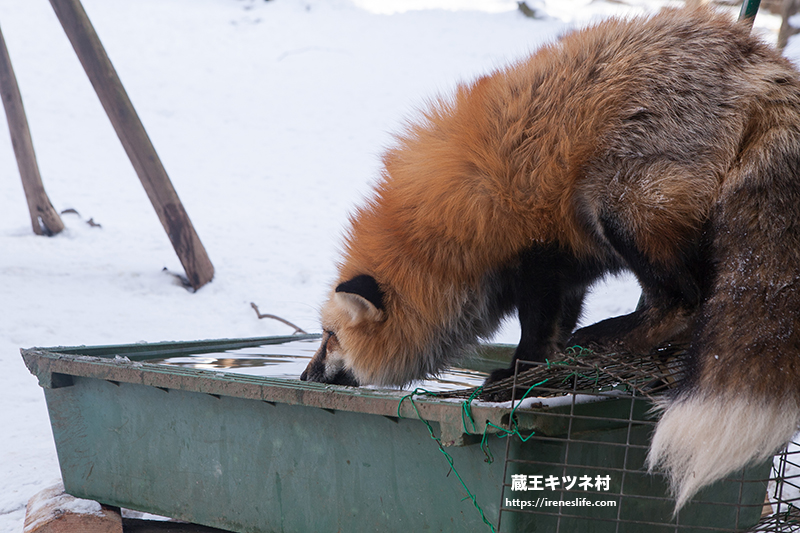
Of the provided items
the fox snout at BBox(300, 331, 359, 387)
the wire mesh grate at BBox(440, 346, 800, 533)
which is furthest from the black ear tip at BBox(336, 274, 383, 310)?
the wire mesh grate at BBox(440, 346, 800, 533)

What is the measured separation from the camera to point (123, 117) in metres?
6.09

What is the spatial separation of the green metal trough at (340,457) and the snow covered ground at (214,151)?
81 centimetres

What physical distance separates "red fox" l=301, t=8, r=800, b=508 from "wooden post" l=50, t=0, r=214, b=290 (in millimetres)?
4074

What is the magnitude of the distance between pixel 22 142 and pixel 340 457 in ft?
20.4

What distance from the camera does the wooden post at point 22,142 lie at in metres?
6.67

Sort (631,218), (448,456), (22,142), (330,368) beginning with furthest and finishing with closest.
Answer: (22,142) → (330,368) → (631,218) → (448,456)

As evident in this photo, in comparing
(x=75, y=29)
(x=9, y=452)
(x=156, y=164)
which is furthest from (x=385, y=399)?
(x=75, y=29)

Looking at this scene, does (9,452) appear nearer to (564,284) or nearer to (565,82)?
(564,284)

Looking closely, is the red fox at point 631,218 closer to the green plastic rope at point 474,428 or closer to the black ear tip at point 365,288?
the black ear tip at point 365,288

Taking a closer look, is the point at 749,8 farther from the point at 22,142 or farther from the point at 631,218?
the point at 22,142

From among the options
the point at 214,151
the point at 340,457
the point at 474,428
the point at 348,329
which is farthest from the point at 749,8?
the point at 214,151

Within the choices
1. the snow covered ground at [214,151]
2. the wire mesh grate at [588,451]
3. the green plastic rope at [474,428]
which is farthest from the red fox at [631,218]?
the snow covered ground at [214,151]

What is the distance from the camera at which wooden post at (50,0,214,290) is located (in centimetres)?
591

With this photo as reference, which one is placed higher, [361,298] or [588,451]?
[361,298]
